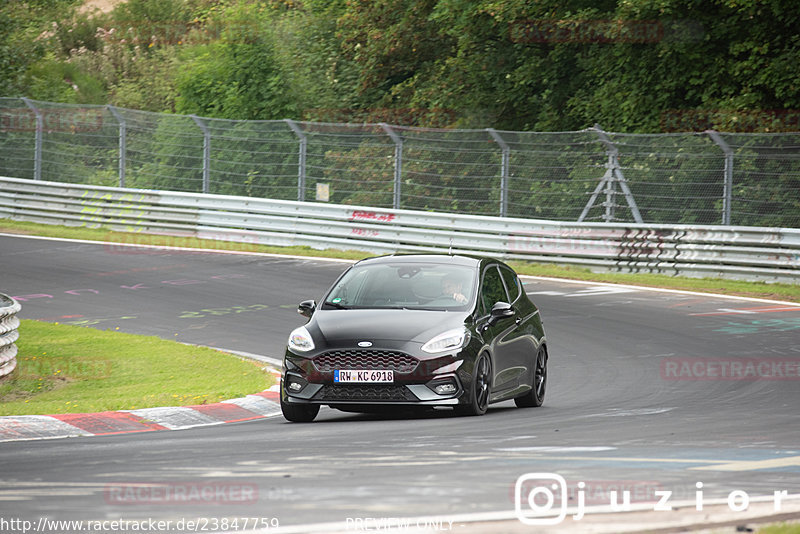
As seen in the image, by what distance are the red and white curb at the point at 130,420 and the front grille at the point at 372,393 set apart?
1.13 metres

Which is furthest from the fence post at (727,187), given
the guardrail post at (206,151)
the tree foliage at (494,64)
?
the guardrail post at (206,151)

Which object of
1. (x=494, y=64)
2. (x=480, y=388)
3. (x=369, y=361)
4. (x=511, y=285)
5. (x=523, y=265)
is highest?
(x=494, y=64)

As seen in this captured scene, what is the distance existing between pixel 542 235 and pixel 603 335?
8.67 m

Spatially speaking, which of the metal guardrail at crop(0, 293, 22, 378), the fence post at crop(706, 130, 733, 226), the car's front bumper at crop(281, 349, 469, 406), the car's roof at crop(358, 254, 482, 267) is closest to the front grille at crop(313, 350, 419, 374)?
the car's front bumper at crop(281, 349, 469, 406)

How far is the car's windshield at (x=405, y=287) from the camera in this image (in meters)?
11.7

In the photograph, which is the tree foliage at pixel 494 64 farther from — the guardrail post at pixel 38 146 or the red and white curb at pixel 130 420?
the red and white curb at pixel 130 420

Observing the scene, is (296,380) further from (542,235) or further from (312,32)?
(312,32)

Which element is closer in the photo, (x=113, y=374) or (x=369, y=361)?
(x=369, y=361)

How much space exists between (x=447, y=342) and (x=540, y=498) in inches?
179

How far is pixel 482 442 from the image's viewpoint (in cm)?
895

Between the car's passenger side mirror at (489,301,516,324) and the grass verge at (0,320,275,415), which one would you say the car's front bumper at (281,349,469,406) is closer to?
the car's passenger side mirror at (489,301,516,324)

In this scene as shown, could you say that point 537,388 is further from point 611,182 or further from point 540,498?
point 611,182

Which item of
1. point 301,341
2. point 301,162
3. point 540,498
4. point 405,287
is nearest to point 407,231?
point 301,162

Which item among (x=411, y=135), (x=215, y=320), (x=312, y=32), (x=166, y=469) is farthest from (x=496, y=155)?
(x=166, y=469)
